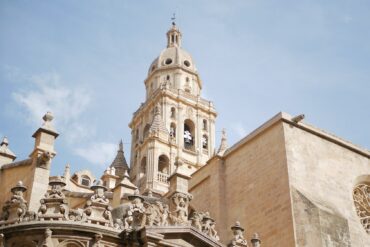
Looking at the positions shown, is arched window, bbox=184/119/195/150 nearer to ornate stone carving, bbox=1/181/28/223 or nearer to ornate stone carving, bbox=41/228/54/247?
ornate stone carving, bbox=1/181/28/223

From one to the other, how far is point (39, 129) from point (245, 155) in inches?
260

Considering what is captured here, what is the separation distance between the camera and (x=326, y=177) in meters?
17.3

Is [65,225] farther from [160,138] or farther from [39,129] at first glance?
[160,138]

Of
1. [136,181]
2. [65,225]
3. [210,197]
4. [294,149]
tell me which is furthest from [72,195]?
[136,181]

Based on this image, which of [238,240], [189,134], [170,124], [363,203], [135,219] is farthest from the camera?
[189,134]

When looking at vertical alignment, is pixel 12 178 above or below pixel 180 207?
above

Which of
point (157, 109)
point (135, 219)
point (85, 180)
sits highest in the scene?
point (157, 109)

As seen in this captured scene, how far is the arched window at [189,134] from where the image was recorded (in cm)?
4097

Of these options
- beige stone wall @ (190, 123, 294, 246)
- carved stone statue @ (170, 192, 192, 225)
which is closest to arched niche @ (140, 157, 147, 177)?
beige stone wall @ (190, 123, 294, 246)

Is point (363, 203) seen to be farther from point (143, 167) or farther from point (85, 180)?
point (143, 167)

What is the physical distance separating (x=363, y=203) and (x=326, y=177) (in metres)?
1.86

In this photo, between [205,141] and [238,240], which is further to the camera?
[205,141]

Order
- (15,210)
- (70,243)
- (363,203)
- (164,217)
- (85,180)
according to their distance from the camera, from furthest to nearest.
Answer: (85,180), (363,203), (164,217), (15,210), (70,243)

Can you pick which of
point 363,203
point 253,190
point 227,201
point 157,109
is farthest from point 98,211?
point 157,109
